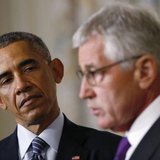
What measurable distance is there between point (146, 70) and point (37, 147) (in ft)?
2.93

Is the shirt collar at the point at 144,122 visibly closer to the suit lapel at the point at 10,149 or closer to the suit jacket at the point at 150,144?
the suit jacket at the point at 150,144

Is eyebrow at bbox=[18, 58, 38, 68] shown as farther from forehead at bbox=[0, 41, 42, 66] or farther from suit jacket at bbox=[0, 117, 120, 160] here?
suit jacket at bbox=[0, 117, 120, 160]

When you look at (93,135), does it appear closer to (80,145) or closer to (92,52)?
(80,145)

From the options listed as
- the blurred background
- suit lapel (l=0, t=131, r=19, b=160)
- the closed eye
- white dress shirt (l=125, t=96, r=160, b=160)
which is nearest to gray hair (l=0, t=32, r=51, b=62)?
the closed eye

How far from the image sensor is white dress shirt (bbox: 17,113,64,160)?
7.42 feet

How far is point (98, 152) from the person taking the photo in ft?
7.35

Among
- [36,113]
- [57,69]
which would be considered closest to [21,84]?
[36,113]

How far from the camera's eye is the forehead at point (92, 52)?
1541 millimetres

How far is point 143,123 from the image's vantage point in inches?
60.1

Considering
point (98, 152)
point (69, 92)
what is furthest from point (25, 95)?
point (69, 92)

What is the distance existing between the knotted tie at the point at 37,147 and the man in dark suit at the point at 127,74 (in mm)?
720

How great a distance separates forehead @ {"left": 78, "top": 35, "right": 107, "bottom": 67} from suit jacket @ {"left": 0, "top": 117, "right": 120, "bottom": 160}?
29.9 inches

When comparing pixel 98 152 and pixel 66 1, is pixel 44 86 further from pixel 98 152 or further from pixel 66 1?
pixel 66 1

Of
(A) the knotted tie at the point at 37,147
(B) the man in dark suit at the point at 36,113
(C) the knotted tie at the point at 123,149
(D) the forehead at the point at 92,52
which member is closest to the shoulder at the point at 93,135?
(B) the man in dark suit at the point at 36,113
